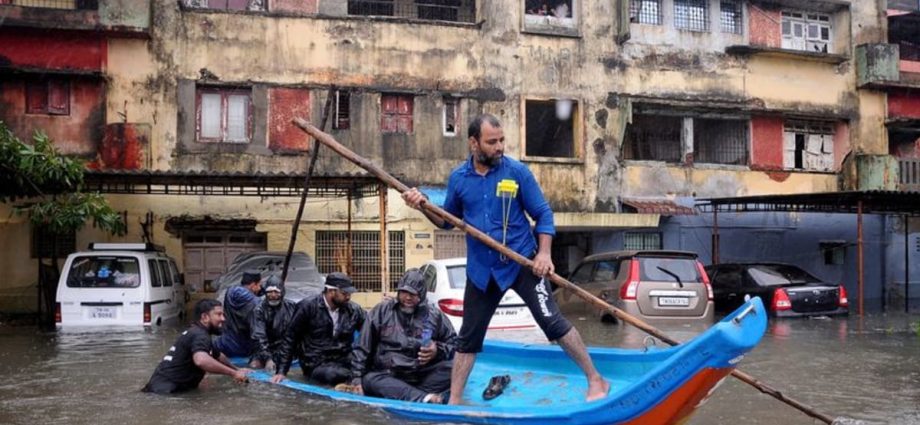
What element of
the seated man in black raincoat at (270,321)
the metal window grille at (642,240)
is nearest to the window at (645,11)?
the metal window grille at (642,240)

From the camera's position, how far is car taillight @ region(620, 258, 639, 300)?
14.5m

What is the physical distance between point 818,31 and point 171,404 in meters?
22.7

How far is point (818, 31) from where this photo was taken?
83.7ft

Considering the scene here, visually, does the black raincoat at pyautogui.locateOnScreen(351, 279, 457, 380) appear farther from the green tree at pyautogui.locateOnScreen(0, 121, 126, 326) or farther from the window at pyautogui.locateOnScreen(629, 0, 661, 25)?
the window at pyautogui.locateOnScreen(629, 0, 661, 25)

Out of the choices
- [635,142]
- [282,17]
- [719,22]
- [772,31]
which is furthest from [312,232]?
[772,31]

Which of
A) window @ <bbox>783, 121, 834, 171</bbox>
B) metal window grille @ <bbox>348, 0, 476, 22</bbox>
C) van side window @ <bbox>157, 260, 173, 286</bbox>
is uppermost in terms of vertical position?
metal window grille @ <bbox>348, 0, 476, 22</bbox>

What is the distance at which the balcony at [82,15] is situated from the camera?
19.1 meters

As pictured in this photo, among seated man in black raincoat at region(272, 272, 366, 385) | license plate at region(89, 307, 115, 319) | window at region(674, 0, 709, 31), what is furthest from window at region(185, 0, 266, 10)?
seated man in black raincoat at region(272, 272, 366, 385)

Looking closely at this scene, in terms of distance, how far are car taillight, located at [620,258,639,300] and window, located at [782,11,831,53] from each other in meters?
13.1

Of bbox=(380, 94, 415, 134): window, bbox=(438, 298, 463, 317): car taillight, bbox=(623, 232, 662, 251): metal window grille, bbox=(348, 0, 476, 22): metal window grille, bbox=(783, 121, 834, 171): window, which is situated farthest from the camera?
bbox=(783, 121, 834, 171): window

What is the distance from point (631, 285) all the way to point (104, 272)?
8.76 meters

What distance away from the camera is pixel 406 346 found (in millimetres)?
7664

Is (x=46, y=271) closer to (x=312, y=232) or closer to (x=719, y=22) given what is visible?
(x=312, y=232)

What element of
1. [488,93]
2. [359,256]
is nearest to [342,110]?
[359,256]
